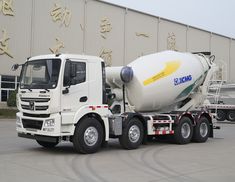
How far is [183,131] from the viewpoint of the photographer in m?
16.5

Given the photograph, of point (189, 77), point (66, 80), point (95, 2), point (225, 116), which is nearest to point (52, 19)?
point (95, 2)

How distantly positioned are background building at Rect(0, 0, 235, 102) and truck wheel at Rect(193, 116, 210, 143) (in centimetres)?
2543

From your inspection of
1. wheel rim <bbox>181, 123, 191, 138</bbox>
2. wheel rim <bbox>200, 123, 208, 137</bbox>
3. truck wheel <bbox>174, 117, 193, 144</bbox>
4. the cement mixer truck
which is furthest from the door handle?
wheel rim <bbox>200, 123, 208, 137</bbox>

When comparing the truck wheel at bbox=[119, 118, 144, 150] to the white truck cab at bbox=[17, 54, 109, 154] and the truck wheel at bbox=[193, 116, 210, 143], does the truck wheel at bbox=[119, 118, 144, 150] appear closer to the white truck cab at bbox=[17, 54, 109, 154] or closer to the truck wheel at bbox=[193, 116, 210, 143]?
the white truck cab at bbox=[17, 54, 109, 154]

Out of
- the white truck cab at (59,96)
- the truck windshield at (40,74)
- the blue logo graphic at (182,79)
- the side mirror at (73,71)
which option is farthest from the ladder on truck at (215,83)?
the truck windshield at (40,74)

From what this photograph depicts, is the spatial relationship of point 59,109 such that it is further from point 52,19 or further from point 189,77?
point 52,19

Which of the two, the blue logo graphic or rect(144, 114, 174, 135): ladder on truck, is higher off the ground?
the blue logo graphic

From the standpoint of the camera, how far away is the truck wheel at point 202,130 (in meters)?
17.0

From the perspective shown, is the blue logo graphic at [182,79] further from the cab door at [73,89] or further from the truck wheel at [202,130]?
the cab door at [73,89]

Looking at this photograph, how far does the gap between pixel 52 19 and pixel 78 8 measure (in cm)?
349

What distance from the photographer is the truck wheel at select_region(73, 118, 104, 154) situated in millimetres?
12625

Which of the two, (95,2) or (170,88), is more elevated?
(95,2)

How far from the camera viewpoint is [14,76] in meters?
40.9

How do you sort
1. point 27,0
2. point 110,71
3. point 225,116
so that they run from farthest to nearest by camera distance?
point 27,0 → point 225,116 → point 110,71
